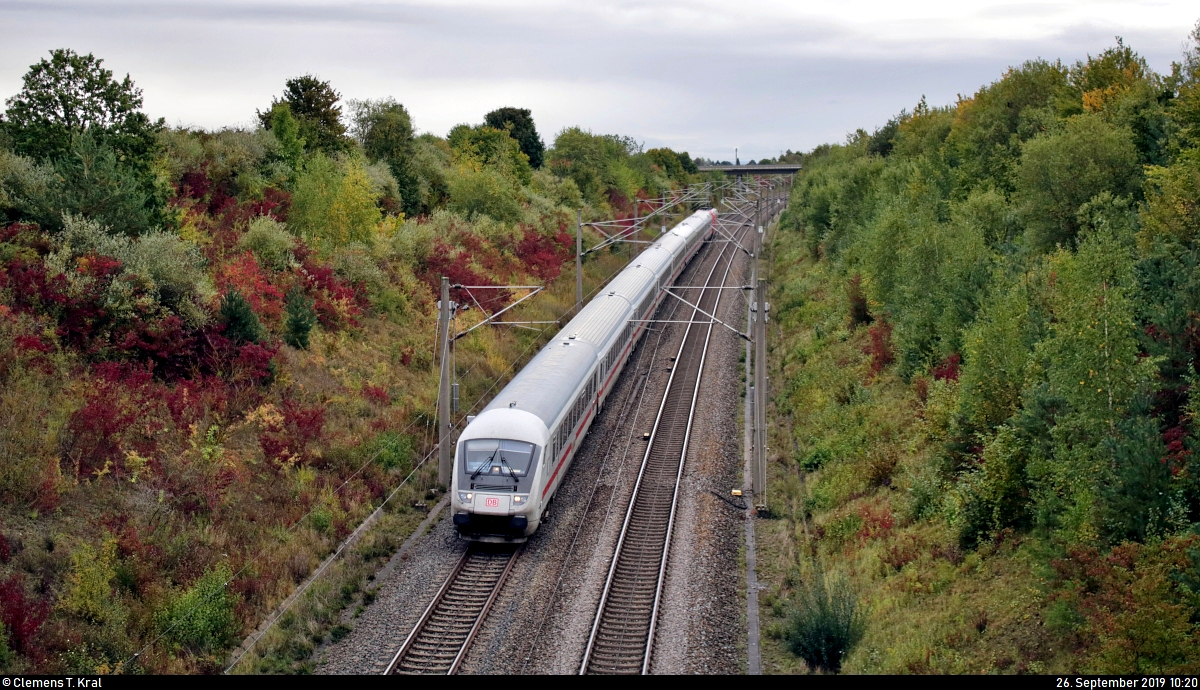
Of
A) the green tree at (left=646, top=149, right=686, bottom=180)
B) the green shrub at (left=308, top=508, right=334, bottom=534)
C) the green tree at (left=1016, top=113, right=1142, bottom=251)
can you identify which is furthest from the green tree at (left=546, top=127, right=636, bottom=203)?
the green shrub at (left=308, top=508, right=334, bottom=534)

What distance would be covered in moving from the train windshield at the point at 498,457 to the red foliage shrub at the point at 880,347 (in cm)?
1511

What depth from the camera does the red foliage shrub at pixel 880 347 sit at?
2939 cm

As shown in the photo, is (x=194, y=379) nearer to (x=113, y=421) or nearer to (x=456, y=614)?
(x=113, y=421)

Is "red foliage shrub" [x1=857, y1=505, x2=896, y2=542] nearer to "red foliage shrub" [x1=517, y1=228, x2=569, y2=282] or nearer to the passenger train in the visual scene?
the passenger train

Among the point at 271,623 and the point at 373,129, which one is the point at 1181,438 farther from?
the point at 373,129

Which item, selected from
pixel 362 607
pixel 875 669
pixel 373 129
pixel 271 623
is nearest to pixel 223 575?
pixel 271 623

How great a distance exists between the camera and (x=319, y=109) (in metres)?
42.2

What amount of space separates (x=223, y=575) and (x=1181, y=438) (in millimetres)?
16369

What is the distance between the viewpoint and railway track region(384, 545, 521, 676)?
14656mm

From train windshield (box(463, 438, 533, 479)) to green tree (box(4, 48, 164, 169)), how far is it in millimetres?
15345

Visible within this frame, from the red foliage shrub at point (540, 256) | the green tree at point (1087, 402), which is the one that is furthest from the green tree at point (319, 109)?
the green tree at point (1087, 402)

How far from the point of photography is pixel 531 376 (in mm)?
22547

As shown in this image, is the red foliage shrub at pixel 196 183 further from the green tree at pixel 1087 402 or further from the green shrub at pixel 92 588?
the green tree at pixel 1087 402

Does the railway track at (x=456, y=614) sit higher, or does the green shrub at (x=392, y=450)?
the green shrub at (x=392, y=450)
